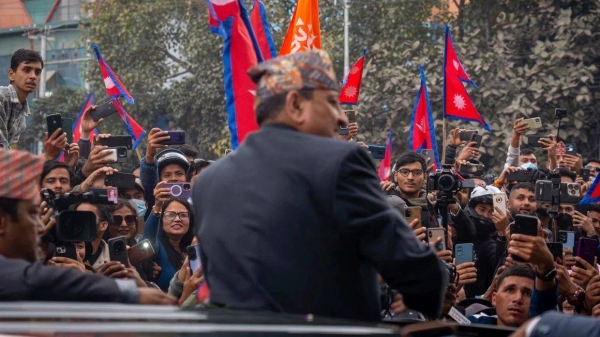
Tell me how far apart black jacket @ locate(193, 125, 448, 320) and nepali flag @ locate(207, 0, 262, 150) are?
316cm

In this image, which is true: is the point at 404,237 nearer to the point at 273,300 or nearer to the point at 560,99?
the point at 273,300

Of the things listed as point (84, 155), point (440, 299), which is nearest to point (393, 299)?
point (440, 299)

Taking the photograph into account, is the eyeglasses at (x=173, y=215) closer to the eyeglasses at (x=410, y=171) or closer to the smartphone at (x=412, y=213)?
the smartphone at (x=412, y=213)

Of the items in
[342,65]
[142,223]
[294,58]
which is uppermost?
[342,65]

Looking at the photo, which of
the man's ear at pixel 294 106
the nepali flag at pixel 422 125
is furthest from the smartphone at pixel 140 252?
the nepali flag at pixel 422 125

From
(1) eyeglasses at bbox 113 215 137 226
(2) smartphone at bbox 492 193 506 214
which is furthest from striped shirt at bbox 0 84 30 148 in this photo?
Answer: (2) smartphone at bbox 492 193 506 214

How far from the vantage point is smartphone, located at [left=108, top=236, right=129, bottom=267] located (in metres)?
5.29

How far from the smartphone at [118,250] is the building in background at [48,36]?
108 ft

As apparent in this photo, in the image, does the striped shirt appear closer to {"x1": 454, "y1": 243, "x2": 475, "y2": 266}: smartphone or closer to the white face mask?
the white face mask

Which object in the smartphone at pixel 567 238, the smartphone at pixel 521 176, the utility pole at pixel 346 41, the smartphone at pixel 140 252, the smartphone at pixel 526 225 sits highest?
the utility pole at pixel 346 41

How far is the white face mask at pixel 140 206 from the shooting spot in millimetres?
8412

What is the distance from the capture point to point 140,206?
8617 millimetres

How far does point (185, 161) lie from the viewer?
8867 millimetres

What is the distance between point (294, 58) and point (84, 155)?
6370 millimetres
